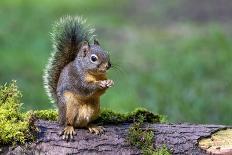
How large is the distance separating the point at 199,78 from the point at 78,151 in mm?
4662

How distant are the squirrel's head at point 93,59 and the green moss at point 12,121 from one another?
19.1 inches

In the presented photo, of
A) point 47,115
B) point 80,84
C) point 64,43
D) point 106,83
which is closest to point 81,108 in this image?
point 80,84

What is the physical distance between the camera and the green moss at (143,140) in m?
3.83

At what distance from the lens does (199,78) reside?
324 inches

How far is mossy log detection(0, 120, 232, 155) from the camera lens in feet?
12.4

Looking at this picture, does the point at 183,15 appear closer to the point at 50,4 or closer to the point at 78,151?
the point at 50,4

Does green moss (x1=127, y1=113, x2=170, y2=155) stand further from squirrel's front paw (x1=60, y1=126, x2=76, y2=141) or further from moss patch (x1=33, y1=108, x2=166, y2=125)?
squirrel's front paw (x1=60, y1=126, x2=76, y2=141)

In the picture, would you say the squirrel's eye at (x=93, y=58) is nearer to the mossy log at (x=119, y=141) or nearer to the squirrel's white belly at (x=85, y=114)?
the squirrel's white belly at (x=85, y=114)

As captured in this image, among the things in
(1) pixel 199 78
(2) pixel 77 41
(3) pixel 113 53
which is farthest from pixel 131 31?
(2) pixel 77 41

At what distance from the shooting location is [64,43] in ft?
14.1

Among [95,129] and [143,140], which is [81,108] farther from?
[143,140]

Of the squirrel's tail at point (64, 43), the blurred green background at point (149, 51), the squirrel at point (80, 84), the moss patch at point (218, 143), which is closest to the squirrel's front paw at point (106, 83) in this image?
the squirrel at point (80, 84)

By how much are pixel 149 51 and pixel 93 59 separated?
21.0 ft

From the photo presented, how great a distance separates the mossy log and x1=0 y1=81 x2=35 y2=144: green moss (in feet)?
0.19
